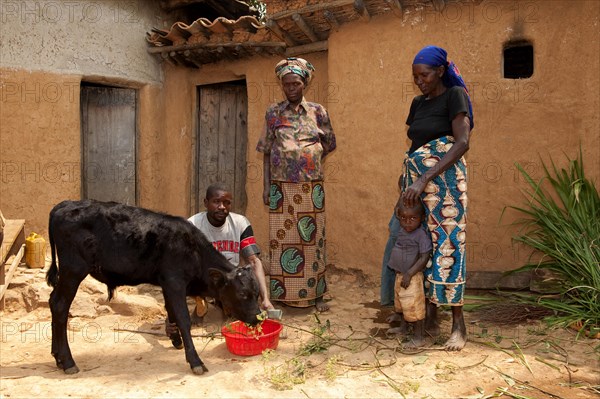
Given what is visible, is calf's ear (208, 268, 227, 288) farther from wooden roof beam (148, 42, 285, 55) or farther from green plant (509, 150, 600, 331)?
wooden roof beam (148, 42, 285, 55)

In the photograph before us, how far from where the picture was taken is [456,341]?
13.6 feet

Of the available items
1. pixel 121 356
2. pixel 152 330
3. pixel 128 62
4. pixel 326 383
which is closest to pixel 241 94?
pixel 128 62

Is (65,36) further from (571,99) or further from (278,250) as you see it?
(571,99)

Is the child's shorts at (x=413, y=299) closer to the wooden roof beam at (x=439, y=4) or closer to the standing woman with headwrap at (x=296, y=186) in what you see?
the standing woman with headwrap at (x=296, y=186)

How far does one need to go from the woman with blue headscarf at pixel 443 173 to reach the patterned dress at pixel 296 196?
114cm

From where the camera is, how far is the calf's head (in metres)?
3.81

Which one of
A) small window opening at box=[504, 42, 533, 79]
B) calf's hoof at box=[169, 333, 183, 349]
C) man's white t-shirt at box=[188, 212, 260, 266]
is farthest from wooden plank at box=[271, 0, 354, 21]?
calf's hoof at box=[169, 333, 183, 349]

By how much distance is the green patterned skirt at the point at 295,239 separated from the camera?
5.14 m

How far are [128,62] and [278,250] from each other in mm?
4304

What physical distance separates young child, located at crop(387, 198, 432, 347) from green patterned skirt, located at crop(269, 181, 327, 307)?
108 cm

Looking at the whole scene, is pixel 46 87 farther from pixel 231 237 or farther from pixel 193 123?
pixel 231 237

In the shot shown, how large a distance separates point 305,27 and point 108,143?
3.45 metres

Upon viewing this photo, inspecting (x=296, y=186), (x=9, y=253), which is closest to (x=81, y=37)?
(x=9, y=253)

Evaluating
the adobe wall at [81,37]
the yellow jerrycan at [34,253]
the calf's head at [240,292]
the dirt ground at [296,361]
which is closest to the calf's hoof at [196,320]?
the dirt ground at [296,361]
